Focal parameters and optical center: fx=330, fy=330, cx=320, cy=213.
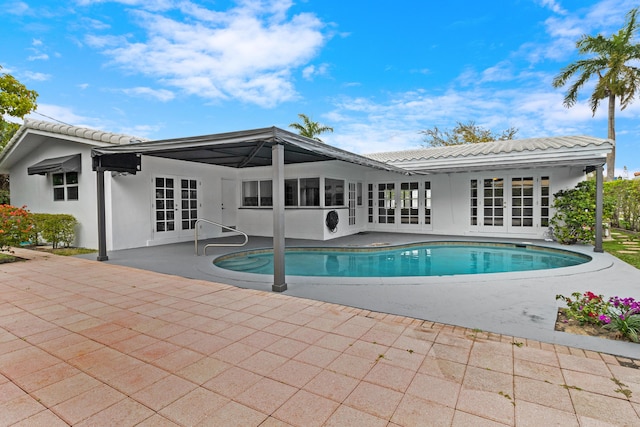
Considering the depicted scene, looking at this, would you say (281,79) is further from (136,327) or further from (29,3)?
(136,327)

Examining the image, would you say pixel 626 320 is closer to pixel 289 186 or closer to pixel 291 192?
pixel 291 192

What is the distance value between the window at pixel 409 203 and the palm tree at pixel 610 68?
32.0 feet

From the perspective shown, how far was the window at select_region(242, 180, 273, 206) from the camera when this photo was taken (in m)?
11.0

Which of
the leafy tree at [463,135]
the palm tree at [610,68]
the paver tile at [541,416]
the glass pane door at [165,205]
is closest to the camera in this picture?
the paver tile at [541,416]

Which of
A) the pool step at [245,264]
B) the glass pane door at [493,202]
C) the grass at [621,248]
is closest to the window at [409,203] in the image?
the glass pane door at [493,202]

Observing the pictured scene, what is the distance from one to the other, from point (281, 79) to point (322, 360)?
1460cm

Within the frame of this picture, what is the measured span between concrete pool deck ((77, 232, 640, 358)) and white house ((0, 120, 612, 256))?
A: 7.57 feet

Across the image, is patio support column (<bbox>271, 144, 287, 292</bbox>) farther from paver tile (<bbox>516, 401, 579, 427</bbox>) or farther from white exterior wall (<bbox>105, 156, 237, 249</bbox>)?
white exterior wall (<bbox>105, 156, 237, 249</bbox>)

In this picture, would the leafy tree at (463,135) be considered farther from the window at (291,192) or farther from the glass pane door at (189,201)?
the glass pane door at (189,201)

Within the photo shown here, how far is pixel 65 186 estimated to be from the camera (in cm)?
899

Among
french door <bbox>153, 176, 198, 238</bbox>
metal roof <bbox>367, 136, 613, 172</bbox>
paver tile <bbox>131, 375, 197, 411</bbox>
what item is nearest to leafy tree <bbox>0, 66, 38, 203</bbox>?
french door <bbox>153, 176, 198, 238</bbox>

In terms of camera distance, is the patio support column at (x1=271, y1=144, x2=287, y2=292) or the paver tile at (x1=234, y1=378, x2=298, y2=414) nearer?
the paver tile at (x1=234, y1=378, x2=298, y2=414)

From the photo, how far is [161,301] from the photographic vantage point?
405cm

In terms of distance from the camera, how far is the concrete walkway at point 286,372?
6.18ft
